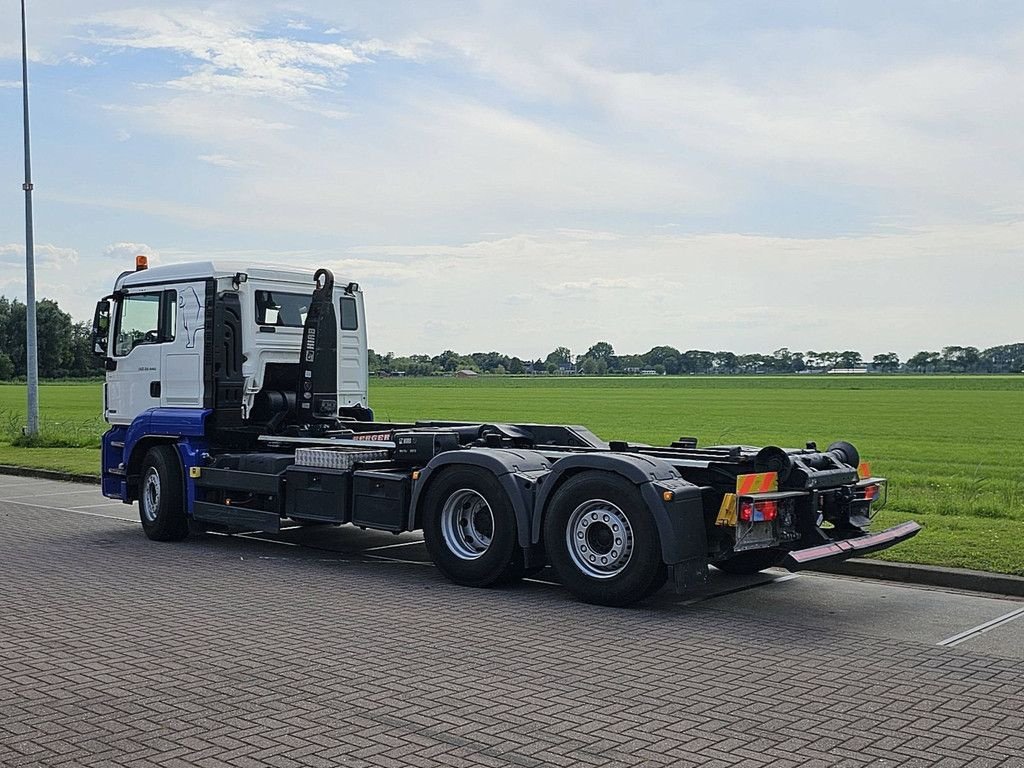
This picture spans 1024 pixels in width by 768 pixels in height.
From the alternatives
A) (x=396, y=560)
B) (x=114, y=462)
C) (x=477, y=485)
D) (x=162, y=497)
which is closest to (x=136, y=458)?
(x=114, y=462)

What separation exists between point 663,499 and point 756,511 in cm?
71

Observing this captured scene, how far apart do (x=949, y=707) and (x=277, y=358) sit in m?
8.72

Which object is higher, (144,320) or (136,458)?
(144,320)

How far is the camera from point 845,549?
9.31 meters

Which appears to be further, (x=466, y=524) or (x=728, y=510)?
(x=466, y=524)

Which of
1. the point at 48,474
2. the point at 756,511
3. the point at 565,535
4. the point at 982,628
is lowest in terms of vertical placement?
the point at 982,628

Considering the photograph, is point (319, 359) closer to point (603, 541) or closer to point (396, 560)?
point (396, 560)

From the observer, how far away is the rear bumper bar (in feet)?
28.9

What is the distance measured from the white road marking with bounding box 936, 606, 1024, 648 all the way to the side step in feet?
22.0

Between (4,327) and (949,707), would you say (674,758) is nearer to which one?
(949,707)

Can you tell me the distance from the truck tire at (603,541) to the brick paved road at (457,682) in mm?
226

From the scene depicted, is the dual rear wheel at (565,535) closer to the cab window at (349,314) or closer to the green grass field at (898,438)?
the green grass field at (898,438)

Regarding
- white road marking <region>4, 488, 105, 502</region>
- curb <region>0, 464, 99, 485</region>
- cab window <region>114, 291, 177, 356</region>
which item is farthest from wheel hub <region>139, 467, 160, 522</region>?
curb <region>0, 464, 99, 485</region>

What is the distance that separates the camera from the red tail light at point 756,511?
879 cm
